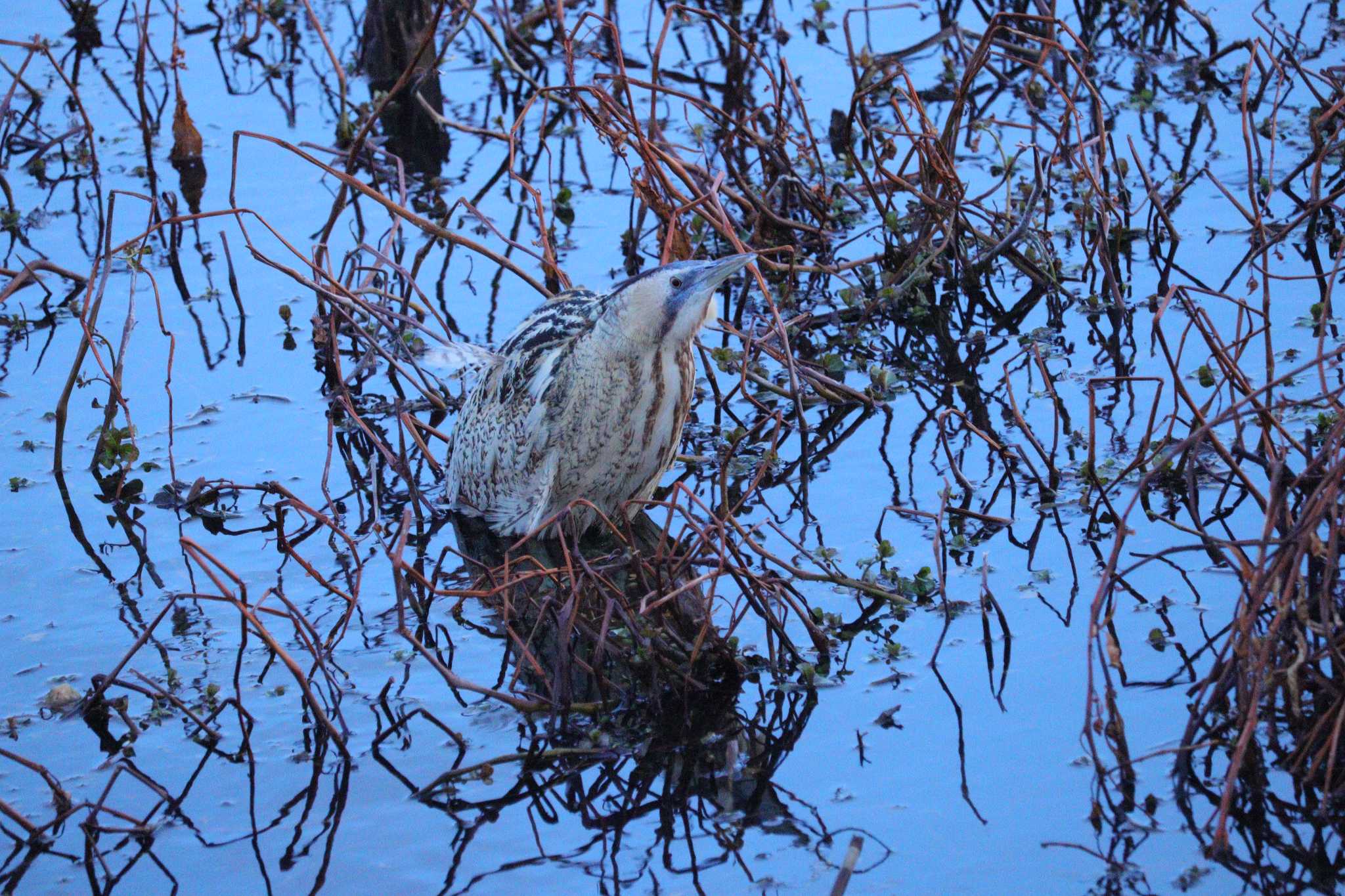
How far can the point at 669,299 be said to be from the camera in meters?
4.20

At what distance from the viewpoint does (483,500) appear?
15.6 feet

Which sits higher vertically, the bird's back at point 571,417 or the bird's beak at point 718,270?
the bird's beak at point 718,270

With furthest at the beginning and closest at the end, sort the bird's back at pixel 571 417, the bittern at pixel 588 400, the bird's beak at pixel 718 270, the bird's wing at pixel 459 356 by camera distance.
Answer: the bird's wing at pixel 459 356
the bird's back at pixel 571 417
the bittern at pixel 588 400
the bird's beak at pixel 718 270

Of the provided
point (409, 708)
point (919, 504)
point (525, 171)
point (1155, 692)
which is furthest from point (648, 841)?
point (525, 171)

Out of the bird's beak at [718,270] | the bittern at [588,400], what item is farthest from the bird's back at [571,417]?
the bird's beak at [718,270]

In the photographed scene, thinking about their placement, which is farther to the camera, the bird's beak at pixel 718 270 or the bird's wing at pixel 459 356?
the bird's wing at pixel 459 356

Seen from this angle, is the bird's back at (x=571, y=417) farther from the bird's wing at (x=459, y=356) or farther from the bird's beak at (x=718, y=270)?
the bird's beak at (x=718, y=270)

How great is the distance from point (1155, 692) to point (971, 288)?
8.06 feet

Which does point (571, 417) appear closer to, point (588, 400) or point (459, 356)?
point (588, 400)

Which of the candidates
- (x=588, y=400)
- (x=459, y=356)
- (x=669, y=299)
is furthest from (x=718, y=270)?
(x=459, y=356)

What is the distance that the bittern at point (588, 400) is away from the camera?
13.9ft

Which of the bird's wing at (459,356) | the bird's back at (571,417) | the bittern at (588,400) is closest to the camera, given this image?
the bittern at (588,400)

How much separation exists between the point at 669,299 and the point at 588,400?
37cm

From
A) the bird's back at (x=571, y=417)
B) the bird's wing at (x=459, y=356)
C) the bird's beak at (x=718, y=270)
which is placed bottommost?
the bird's back at (x=571, y=417)
